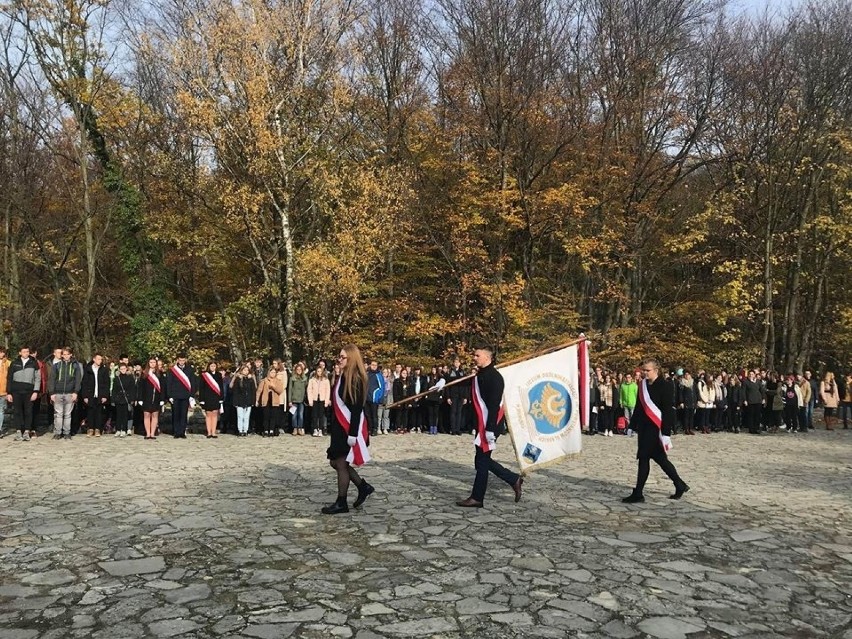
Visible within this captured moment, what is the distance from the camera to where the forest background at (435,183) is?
82.7ft

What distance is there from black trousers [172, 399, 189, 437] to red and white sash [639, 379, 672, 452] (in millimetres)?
11792

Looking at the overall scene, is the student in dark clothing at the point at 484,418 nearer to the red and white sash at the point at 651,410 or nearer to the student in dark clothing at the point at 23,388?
the red and white sash at the point at 651,410

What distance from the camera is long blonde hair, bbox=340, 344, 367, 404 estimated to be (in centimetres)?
845

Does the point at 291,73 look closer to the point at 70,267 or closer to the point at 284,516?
the point at 70,267

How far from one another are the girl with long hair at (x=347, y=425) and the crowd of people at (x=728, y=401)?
1343 centimetres

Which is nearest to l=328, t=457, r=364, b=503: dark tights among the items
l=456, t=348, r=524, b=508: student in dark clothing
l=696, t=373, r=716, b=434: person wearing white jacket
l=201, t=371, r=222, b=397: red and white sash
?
l=456, t=348, r=524, b=508: student in dark clothing

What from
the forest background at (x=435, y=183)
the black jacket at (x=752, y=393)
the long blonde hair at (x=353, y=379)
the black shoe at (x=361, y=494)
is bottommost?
the black shoe at (x=361, y=494)

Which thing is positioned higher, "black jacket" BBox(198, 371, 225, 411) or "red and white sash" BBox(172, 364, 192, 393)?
"red and white sash" BBox(172, 364, 192, 393)

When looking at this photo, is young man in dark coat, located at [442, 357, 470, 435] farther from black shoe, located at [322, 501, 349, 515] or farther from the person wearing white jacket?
black shoe, located at [322, 501, 349, 515]

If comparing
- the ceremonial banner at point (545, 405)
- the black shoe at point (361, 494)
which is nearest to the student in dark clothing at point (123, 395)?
the black shoe at point (361, 494)

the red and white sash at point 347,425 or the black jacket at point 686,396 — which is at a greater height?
the black jacket at point 686,396

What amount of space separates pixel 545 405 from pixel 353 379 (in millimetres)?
3161

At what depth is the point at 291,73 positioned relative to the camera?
25375mm

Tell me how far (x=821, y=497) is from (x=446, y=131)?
21.6 m
